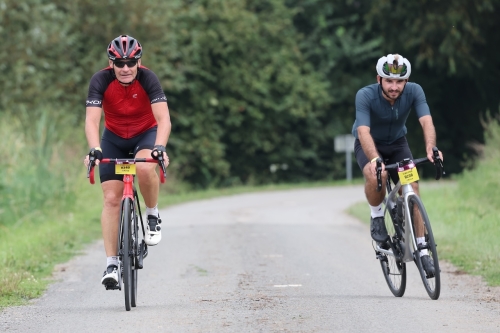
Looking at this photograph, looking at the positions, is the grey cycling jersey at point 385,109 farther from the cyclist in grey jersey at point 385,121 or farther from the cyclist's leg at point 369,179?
the cyclist's leg at point 369,179

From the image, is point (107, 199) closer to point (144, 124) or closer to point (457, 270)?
point (144, 124)

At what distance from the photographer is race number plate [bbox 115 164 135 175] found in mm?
8812

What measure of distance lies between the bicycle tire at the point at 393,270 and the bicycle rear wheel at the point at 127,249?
94.3 inches

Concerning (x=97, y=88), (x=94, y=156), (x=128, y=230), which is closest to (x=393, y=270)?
(x=128, y=230)

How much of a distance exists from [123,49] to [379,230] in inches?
115

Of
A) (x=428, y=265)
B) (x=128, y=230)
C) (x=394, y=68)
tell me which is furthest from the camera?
(x=394, y=68)

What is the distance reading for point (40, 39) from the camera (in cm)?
2430

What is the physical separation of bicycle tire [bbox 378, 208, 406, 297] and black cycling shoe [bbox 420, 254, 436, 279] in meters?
0.53

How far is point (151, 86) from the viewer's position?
9008 millimetres

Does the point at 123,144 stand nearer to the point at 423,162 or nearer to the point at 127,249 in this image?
the point at 127,249

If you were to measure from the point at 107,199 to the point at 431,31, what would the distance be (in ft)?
68.2

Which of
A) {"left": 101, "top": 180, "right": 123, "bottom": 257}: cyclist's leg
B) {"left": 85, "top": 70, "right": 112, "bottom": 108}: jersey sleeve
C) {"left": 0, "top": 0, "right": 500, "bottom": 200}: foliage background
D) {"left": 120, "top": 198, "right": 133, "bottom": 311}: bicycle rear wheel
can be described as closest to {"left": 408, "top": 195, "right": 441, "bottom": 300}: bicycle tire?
{"left": 120, "top": 198, "right": 133, "bottom": 311}: bicycle rear wheel

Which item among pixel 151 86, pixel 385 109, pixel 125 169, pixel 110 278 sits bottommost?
pixel 110 278

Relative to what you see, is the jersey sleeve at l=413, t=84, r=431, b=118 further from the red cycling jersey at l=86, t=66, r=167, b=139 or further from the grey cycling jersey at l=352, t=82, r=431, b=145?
the red cycling jersey at l=86, t=66, r=167, b=139
